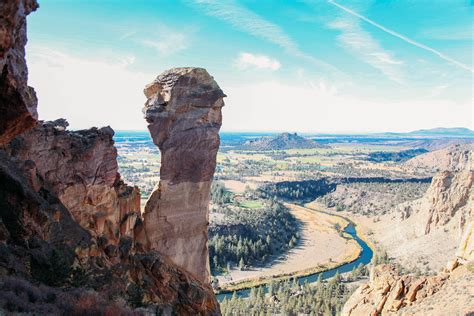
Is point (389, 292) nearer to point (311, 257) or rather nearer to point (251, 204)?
point (311, 257)

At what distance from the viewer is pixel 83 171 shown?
79.3 feet

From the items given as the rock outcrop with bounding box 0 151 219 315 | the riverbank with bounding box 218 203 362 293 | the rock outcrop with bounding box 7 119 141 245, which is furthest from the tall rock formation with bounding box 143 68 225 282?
the riverbank with bounding box 218 203 362 293

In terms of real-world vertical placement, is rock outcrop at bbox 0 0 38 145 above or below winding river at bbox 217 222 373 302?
above

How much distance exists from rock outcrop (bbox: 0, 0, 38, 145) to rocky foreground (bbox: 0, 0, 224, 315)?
3 cm

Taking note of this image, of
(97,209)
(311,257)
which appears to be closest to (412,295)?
(97,209)

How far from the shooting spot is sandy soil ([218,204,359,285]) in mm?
84938

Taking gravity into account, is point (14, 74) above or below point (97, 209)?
above

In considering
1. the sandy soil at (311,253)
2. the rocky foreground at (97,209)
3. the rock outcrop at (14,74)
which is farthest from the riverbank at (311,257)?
the rock outcrop at (14,74)

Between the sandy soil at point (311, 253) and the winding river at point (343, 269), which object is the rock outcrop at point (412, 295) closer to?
the winding river at point (343, 269)

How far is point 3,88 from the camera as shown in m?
12.3

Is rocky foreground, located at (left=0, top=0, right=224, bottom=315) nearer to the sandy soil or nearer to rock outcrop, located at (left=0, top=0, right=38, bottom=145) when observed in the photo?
rock outcrop, located at (left=0, top=0, right=38, bottom=145)

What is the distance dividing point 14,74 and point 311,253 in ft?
304

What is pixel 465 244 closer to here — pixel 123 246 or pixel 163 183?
pixel 163 183

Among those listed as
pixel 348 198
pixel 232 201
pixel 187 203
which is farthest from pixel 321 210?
pixel 187 203
